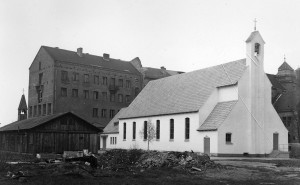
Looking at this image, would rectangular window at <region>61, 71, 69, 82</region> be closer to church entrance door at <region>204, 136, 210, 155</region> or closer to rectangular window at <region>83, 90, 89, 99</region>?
rectangular window at <region>83, 90, 89, 99</region>

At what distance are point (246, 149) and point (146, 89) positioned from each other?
2533 cm

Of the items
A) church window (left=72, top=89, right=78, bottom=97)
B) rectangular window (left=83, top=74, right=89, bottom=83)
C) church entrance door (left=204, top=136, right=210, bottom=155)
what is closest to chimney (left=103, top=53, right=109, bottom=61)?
rectangular window (left=83, top=74, right=89, bottom=83)

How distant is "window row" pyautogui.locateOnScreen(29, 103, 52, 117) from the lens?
2987 inches

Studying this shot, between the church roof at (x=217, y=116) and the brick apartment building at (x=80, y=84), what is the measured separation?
3397cm

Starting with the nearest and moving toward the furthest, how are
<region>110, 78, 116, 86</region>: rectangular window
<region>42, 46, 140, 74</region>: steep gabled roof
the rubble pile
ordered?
the rubble pile, <region>42, 46, 140, 74</region>: steep gabled roof, <region>110, 78, 116, 86</region>: rectangular window

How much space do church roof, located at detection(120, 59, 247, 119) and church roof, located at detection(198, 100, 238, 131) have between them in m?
1.87

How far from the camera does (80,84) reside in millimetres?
77938

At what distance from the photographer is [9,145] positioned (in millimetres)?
50688

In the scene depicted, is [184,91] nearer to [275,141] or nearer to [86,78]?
[275,141]

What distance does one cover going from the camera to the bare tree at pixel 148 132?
185 feet

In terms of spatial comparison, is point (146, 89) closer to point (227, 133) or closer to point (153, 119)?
point (153, 119)

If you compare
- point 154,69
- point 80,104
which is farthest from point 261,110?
point 154,69

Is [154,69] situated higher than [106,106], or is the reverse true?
[154,69]

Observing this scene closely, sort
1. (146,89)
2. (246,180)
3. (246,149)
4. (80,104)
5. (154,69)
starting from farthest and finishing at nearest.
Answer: (154,69), (80,104), (146,89), (246,149), (246,180)
